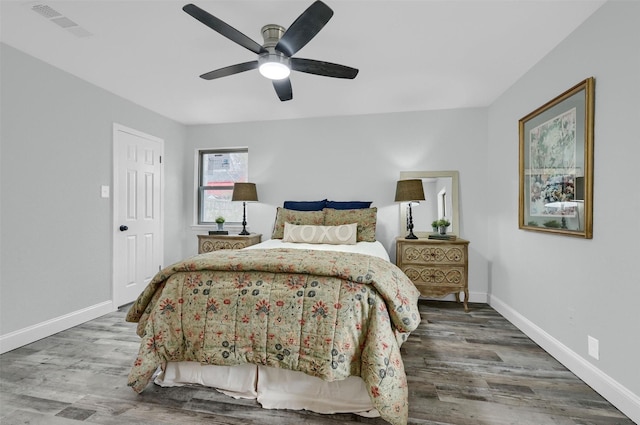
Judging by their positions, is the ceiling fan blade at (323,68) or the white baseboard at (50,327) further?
the white baseboard at (50,327)

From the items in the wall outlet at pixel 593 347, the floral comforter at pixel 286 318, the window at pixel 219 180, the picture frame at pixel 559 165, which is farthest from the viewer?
the window at pixel 219 180

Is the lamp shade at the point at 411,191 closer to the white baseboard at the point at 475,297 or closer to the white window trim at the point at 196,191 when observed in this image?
the white baseboard at the point at 475,297

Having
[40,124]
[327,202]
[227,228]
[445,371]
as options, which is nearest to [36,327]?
[40,124]

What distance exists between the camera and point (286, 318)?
5.58 ft

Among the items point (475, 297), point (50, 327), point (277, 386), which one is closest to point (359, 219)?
point (475, 297)

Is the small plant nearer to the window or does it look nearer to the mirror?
the mirror

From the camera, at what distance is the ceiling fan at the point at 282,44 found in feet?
5.52

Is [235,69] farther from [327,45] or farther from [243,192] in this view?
[243,192]

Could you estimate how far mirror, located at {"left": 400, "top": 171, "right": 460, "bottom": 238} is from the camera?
3816mm

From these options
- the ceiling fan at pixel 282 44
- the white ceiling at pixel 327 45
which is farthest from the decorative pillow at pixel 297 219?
the ceiling fan at pixel 282 44

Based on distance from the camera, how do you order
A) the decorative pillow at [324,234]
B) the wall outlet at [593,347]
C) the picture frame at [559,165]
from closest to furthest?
the wall outlet at [593,347] < the picture frame at [559,165] < the decorative pillow at [324,234]

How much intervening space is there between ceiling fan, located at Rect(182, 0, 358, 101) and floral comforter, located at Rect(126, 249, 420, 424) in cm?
131

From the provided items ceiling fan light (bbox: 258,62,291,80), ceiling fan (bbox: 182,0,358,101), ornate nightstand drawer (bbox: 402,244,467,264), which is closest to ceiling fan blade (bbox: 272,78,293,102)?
ceiling fan (bbox: 182,0,358,101)

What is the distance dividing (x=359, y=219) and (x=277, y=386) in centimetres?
206
